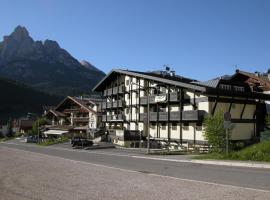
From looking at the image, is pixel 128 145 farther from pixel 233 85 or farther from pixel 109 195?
pixel 109 195

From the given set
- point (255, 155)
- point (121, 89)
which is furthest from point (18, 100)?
point (255, 155)

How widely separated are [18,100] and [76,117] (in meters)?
82.2

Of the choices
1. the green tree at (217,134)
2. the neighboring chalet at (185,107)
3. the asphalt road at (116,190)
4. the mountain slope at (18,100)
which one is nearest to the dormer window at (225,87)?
the neighboring chalet at (185,107)

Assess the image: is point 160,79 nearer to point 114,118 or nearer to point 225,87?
point 225,87

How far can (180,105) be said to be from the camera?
171 feet

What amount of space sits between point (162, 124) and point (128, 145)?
611cm

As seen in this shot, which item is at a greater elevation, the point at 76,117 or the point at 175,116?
the point at 175,116

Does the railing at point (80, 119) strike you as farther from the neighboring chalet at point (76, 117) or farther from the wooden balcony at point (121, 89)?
the wooden balcony at point (121, 89)

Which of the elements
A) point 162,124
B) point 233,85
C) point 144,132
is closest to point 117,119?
point 144,132

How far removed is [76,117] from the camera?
98.8 meters

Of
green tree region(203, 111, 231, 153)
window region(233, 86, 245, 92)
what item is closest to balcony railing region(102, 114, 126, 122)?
window region(233, 86, 245, 92)

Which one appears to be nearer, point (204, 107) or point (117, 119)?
point (204, 107)

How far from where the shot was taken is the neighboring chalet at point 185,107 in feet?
159

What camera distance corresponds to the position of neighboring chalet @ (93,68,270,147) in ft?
159
